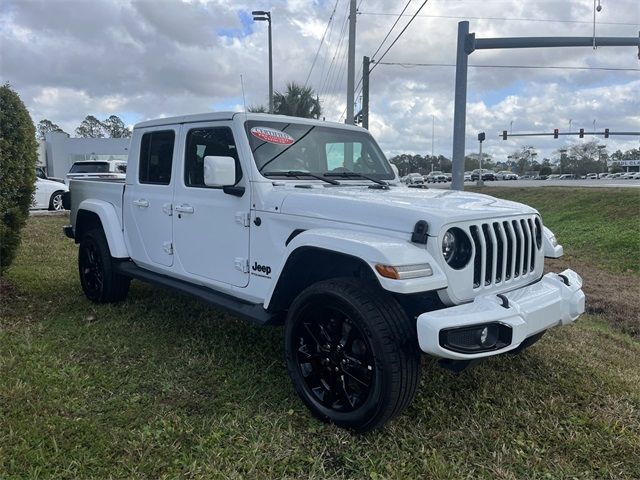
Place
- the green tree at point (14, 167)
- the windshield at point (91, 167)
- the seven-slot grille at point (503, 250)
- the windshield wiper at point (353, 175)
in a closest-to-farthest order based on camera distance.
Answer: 1. the seven-slot grille at point (503, 250)
2. the windshield wiper at point (353, 175)
3. the green tree at point (14, 167)
4. the windshield at point (91, 167)

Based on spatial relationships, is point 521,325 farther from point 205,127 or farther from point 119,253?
point 119,253

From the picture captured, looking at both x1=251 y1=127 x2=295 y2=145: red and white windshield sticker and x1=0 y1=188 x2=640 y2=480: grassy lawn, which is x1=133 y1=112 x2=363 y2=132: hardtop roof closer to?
x1=251 y1=127 x2=295 y2=145: red and white windshield sticker

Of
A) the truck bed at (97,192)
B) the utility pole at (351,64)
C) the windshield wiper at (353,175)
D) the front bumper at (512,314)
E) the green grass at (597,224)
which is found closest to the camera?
the front bumper at (512,314)

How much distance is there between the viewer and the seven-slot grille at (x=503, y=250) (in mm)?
3088

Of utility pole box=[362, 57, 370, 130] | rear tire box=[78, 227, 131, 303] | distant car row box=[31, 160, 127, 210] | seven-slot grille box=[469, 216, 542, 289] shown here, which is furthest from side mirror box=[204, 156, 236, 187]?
utility pole box=[362, 57, 370, 130]

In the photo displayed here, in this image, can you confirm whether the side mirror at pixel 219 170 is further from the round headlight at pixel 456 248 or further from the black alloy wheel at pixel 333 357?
the round headlight at pixel 456 248

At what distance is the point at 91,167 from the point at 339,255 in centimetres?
1589

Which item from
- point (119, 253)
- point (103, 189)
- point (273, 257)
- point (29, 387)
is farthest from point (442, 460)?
point (103, 189)

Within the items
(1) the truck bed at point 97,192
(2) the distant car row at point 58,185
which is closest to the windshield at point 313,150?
(1) the truck bed at point 97,192

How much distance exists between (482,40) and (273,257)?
822 centimetres

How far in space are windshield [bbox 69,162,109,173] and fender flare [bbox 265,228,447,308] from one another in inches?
594

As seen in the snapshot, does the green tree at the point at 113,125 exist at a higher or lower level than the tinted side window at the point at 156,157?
higher

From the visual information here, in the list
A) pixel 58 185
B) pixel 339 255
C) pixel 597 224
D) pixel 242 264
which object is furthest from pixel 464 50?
pixel 58 185

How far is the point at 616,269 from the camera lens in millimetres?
9039
